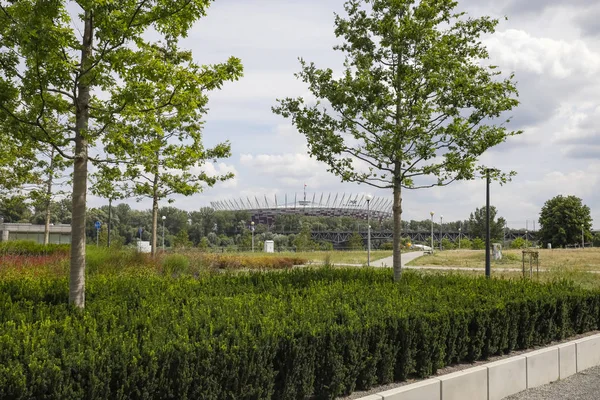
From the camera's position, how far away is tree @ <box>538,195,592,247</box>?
74750 millimetres

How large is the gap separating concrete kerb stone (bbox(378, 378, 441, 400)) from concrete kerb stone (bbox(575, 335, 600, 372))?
356 centimetres

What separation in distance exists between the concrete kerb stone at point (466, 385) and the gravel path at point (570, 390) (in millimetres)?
609

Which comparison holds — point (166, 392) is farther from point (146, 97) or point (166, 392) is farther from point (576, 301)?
point (576, 301)

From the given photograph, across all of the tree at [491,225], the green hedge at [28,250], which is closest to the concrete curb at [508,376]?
the green hedge at [28,250]

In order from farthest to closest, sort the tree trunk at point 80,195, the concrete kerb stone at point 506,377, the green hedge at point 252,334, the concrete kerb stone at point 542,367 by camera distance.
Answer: the concrete kerb stone at point 542,367 < the tree trunk at point 80,195 < the concrete kerb stone at point 506,377 < the green hedge at point 252,334

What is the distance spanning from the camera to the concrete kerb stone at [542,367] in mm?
7000

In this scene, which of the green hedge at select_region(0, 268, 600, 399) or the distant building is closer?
the green hedge at select_region(0, 268, 600, 399)

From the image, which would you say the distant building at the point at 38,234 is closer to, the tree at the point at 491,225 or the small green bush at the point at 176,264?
the small green bush at the point at 176,264

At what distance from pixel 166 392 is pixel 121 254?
12623 mm

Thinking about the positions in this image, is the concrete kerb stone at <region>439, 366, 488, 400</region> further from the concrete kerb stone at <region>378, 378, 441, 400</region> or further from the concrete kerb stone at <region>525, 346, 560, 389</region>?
the concrete kerb stone at <region>525, 346, 560, 389</region>

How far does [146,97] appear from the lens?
6543 mm

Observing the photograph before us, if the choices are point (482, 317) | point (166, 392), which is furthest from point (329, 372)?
point (482, 317)

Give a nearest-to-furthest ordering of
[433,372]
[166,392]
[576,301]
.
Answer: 1. [166,392]
2. [433,372]
3. [576,301]

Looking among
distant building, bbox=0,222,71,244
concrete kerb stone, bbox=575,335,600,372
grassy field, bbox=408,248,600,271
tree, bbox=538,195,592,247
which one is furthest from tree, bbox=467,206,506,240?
concrete kerb stone, bbox=575,335,600,372
